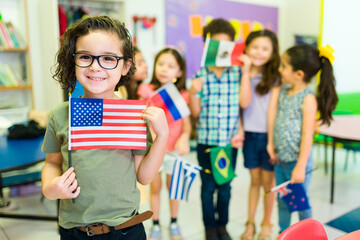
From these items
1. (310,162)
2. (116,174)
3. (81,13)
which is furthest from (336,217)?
(81,13)

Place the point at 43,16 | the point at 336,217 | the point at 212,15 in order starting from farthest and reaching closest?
the point at 212,15
the point at 43,16
the point at 336,217

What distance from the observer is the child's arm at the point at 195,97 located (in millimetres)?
1971

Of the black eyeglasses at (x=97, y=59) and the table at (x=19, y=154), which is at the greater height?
the black eyeglasses at (x=97, y=59)

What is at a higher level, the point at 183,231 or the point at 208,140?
the point at 208,140

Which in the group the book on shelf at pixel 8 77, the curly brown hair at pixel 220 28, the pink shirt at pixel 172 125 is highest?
the curly brown hair at pixel 220 28

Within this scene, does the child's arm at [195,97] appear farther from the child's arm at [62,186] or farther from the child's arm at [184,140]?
the child's arm at [62,186]

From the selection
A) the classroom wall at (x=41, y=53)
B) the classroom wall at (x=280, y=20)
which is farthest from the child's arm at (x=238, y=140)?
Answer: the classroom wall at (x=280, y=20)

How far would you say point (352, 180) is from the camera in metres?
3.43

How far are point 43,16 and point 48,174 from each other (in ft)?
10.4

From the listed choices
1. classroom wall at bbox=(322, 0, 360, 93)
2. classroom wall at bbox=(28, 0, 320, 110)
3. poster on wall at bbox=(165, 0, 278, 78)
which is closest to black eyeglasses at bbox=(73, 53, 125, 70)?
classroom wall at bbox=(322, 0, 360, 93)

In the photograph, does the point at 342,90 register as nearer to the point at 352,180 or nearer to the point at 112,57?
the point at 112,57

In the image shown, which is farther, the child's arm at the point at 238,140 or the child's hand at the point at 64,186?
the child's arm at the point at 238,140

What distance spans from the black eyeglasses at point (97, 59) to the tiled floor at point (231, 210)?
1164mm

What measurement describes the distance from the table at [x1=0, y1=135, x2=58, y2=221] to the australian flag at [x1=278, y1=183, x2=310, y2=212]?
1433mm
